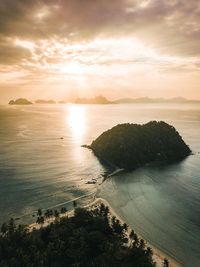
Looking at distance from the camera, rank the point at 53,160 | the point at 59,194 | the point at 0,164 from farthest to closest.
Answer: the point at 53,160, the point at 0,164, the point at 59,194

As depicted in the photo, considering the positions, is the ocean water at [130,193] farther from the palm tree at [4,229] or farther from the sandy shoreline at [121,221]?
the palm tree at [4,229]

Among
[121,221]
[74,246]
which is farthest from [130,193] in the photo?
[74,246]

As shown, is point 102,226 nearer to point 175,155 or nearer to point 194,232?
point 194,232

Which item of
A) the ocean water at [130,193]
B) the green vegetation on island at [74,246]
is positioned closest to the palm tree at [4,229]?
the green vegetation on island at [74,246]

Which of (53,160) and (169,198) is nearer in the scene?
(169,198)

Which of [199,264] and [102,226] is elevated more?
[102,226]

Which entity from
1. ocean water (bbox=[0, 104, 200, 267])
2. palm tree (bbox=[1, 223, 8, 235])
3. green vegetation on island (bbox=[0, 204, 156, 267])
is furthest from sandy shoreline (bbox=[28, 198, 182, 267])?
palm tree (bbox=[1, 223, 8, 235])

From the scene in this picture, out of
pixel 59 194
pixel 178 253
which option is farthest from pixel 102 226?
pixel 59 194

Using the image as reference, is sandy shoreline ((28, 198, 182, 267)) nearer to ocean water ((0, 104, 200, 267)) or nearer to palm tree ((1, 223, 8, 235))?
ocean water ((0, 104, 200, 267))
